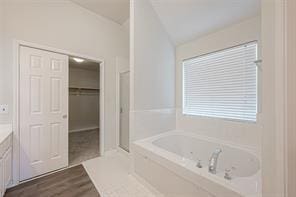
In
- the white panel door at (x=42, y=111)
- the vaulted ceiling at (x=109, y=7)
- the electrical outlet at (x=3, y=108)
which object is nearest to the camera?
the electrical outlet at (x=3, y=108)

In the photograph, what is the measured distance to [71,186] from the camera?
2018 millimetres

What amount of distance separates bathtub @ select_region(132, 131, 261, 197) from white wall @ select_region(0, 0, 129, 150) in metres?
1.36

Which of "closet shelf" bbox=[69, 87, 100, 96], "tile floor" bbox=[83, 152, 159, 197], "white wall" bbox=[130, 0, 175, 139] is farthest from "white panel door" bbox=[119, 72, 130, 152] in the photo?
"closet shelf" bbox=[69, 87, 100, 96]

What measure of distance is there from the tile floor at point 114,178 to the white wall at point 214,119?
129 centimetres

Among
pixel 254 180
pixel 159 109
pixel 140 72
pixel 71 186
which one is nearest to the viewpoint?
pixel 254 180

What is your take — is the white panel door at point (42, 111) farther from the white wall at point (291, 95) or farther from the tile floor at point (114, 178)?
the white wall at point (291, 95)

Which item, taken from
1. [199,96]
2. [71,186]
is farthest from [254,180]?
[71,186]

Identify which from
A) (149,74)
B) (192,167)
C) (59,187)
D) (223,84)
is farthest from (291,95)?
(59,187)

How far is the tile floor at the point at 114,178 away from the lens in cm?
187

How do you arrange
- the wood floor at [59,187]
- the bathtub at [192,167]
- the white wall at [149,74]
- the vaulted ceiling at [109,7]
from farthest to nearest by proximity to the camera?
1. the vaulted ceiling at [109,7]
2. the white wall at [149,74]
3. the wood floor at [59,187]
4. the bathtub at [192,167]

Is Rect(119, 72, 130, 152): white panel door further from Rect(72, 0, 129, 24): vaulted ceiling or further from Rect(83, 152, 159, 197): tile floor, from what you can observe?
Rect(72, 0, 129, 24): vaulted ceiling

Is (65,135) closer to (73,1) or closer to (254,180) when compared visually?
(73,1)

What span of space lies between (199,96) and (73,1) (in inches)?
110

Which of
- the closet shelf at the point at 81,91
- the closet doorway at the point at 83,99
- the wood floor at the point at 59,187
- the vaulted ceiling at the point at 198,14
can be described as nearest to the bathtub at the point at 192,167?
the wood floor at the point at 59,187
